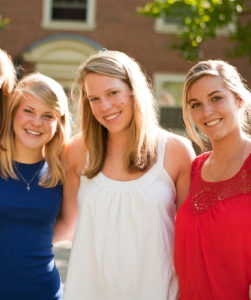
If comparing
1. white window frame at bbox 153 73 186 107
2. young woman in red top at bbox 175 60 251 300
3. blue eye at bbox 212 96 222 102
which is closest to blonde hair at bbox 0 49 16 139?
young woman in red top at bbox 175 60 251 300

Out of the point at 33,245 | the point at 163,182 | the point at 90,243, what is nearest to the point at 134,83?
the point at 163,182

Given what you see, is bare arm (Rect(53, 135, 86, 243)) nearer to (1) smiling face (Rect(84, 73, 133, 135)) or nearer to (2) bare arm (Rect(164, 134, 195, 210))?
(1) smiling face (Rect(84, 73, 133, 135))

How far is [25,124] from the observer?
301 centimetres

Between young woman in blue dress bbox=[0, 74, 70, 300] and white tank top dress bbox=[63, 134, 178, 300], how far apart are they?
25 cm

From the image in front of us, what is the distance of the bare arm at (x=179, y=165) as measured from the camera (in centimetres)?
284

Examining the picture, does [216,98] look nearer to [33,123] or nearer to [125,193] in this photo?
[125,193]

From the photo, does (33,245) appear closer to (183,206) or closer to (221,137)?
(183,206)

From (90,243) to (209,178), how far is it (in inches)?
30.8

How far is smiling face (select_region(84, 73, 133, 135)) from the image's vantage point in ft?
9.14

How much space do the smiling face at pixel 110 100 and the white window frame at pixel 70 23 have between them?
10.0 meters

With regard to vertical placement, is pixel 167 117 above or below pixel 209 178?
above

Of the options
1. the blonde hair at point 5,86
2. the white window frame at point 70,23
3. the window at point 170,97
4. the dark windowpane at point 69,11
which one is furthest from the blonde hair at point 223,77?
the dark windowpane at point 69,11

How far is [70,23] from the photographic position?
1251cm

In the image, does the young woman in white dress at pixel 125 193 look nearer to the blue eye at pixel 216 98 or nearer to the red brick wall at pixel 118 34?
the blue eye at pixel 216 98
